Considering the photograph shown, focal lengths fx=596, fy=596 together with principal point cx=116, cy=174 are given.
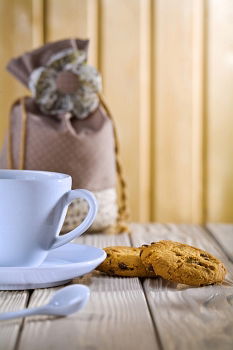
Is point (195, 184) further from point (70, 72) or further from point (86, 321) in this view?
point (86, 321)

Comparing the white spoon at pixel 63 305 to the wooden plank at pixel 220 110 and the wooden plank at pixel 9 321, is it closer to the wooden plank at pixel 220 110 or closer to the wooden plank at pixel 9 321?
the wooden plank at pixel 9 321

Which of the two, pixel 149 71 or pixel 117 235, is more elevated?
pixel 149 71

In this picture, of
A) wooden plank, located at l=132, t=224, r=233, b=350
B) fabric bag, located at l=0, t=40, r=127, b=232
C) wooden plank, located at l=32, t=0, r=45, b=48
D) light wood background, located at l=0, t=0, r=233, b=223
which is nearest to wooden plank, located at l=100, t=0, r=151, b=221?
light wood background, located at l=0, t=0, r=233, b=223

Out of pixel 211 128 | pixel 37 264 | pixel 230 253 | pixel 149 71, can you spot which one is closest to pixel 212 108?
pixel 211 128

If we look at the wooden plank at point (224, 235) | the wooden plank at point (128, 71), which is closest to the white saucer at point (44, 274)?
the wooden plank at point (224, 235)

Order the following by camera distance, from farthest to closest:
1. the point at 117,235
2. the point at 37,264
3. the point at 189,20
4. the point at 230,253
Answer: the point at 189,20 < the point at 117,235 < the point at 230,253 < the point at 37,264

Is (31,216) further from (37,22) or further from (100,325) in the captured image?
(37,22)
